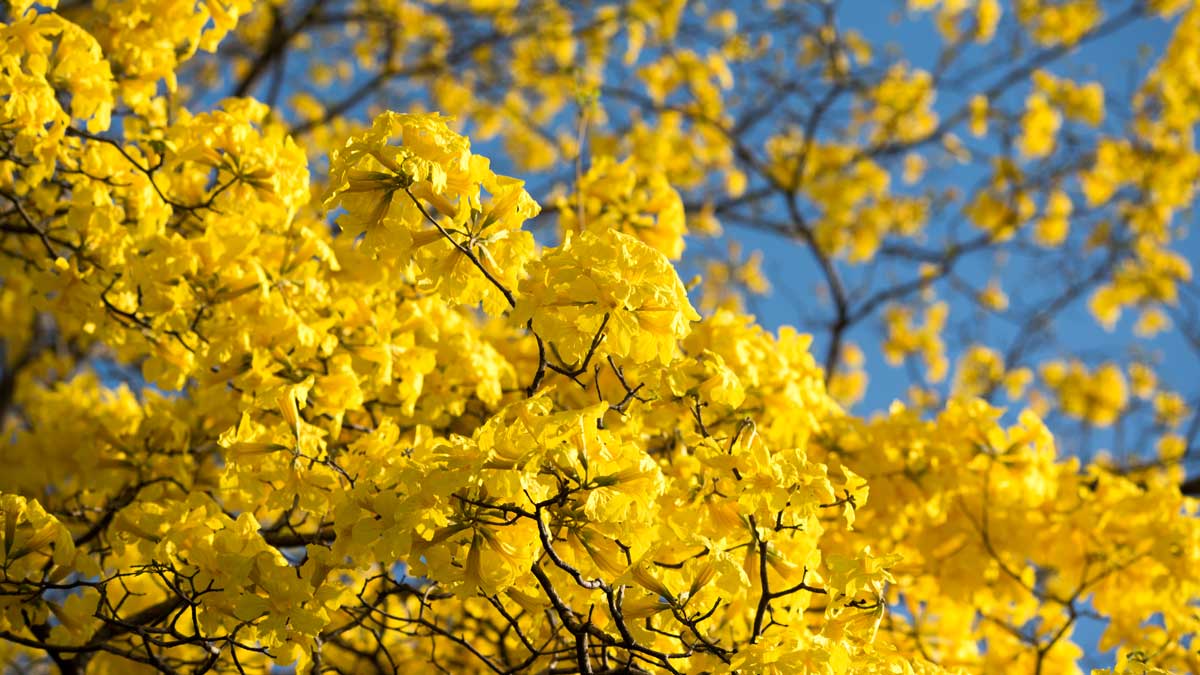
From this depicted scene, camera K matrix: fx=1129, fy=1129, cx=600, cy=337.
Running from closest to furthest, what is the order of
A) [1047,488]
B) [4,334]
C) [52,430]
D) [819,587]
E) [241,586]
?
[241,586] < [819,587] < [1047,488] < [52,430] < [4,334]

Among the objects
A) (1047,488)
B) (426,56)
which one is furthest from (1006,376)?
(426,56)

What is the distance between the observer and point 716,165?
939 centimetres

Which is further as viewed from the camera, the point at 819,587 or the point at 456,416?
the point at 456,416

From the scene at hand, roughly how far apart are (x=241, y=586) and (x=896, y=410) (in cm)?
242

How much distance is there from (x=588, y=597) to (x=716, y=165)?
736 cm

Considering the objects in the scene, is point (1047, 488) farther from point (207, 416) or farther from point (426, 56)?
point (426, 56)

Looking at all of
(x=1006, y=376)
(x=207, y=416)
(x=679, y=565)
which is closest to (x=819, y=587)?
(x=679, y=565)

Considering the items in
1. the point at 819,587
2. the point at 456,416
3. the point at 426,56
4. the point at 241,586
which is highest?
the point at 426,56

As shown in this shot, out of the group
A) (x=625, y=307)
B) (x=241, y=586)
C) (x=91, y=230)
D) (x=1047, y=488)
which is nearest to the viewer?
(x=625, y=307)

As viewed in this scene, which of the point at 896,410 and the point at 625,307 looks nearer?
the point at 625,307

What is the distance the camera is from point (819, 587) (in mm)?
2631

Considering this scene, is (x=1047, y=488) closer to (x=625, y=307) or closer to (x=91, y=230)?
(x=625, y=307)

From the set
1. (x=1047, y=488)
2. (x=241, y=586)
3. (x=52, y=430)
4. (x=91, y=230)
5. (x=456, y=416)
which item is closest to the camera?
(x=241, y=586)

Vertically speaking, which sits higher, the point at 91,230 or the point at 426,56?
the point at 426,56
